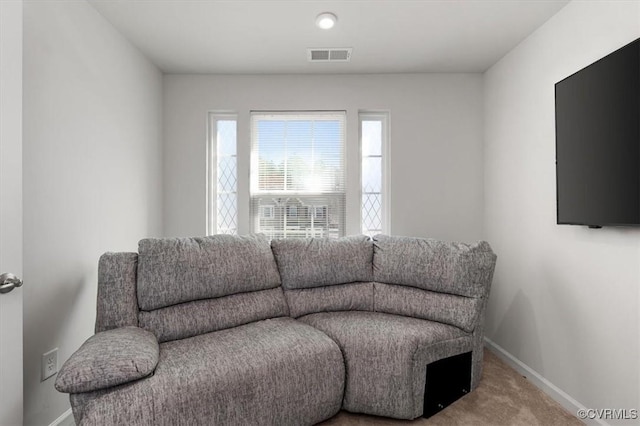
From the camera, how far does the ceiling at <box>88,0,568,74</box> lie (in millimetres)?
2068

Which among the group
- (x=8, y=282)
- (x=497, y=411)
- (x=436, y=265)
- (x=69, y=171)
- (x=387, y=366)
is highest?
(x=69, y=171)

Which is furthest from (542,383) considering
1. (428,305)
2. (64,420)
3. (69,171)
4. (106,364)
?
(69,171)

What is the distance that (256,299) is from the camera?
2166 mm

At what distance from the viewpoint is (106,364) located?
129cm

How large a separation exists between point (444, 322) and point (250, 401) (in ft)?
4.31

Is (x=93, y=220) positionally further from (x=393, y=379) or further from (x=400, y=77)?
(x=400, y=77)

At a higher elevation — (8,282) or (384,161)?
(384,161)

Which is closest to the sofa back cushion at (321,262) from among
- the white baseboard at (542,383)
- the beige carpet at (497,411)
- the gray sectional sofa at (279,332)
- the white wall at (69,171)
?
the gray sectional sofa at (279,332)

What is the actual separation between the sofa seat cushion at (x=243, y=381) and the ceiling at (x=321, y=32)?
6.55 feet

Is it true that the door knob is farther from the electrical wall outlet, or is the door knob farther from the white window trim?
the white window trim

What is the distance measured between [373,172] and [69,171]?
2.36 m

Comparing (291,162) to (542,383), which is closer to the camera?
(542,383)

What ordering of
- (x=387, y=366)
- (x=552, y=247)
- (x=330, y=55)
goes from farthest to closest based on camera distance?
1. (x=330, y=55)
2. (x=552, y=247)
3. (x=387, y=366)

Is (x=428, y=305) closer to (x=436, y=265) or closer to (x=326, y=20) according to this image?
(x=436, y=265)
